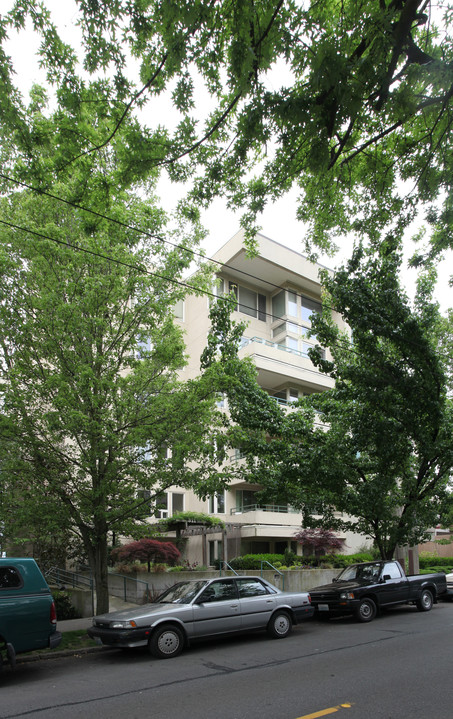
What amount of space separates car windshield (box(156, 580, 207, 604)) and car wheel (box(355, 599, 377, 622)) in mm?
4608

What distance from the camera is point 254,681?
23.1ft

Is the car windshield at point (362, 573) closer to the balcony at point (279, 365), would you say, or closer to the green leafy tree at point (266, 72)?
the green leafy tree at point (266, 72)

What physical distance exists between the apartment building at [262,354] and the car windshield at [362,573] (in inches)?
415

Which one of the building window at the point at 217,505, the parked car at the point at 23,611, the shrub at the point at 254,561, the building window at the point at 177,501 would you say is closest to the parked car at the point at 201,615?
the parked car at the point at 23,611

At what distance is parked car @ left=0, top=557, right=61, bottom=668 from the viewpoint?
762cm

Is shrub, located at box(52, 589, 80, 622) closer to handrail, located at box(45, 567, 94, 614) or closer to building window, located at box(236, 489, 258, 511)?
handrail, located at box(45, 567, 94, 614)

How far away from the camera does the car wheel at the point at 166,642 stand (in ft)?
29.5

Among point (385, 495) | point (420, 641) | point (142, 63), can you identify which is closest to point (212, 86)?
point (142, 63)

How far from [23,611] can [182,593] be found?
3.33 m

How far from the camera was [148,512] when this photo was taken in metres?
11.5

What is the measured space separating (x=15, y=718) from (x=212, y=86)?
7938 mm

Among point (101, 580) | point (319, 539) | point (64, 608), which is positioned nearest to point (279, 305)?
point (319, 539)

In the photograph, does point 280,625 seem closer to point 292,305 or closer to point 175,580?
point 175,580

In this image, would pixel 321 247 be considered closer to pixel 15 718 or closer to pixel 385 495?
pixel 385 495
